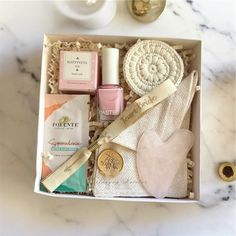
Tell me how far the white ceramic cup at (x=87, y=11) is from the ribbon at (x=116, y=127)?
157mm

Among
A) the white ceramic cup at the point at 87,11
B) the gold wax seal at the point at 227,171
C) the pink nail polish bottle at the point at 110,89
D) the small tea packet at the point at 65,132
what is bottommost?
the gold wax seal at the point at 227,171

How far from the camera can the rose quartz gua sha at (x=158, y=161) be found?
0.66 meters

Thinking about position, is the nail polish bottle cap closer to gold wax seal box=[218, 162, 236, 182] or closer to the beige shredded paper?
the beige shredded paper

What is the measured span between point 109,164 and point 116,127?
2.4 inches

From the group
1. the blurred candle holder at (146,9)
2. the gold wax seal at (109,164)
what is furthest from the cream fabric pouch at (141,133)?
the blurred candle holder at (146,9)

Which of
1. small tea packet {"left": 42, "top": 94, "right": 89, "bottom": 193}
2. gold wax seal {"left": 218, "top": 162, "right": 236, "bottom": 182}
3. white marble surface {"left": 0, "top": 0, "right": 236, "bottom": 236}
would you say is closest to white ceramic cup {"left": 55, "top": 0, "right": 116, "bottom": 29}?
white marble surface {"left": 0, "top": 0, "right": 236, "bottom": 236}

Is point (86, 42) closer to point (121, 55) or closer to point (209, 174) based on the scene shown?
point (121, 55)

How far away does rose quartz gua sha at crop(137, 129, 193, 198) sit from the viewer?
2.15ft

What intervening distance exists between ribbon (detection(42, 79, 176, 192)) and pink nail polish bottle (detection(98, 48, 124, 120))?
0.02 meters

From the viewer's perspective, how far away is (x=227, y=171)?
2.31 ft

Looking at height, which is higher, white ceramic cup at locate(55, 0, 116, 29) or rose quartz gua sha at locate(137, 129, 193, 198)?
white ceramic cup at locate(55, 0, 116, 29)

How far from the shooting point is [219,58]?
0.74m

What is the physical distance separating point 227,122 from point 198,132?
97mm

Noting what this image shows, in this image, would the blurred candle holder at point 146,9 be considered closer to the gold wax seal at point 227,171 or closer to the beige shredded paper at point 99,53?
the beige shredded paper at point 99,53
